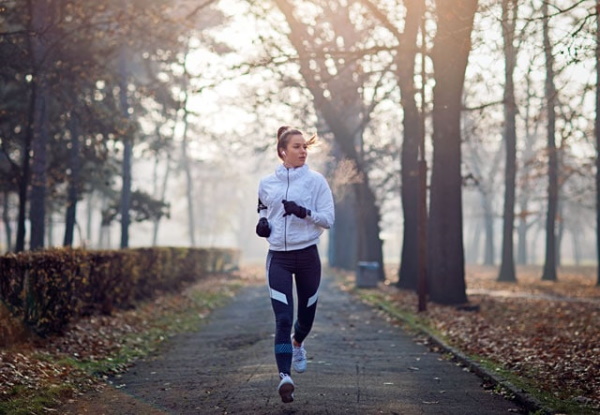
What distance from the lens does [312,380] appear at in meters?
8.12

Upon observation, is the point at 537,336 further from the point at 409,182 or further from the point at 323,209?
the point at 409,182

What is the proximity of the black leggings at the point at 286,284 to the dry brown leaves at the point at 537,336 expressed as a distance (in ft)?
7.80

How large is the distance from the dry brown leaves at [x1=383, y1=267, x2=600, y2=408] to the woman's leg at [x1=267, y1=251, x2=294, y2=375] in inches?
95.5

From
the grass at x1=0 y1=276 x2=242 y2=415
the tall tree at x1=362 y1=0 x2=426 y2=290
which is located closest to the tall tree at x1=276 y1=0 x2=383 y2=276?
the tall tree at x1=362 y1=0 x2=426 y2=290

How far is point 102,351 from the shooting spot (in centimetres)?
1080

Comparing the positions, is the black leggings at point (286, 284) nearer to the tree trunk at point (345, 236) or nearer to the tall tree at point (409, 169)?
the tall tree at point (409, 169)

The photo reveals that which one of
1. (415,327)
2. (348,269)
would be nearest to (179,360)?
(415,327)

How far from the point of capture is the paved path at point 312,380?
691 cm

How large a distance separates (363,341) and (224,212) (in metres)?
69.7

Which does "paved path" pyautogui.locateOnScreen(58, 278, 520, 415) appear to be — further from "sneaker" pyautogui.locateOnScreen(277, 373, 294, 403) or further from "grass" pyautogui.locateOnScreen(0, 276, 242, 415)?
"grass" pyautogui.locateOnScreen(0, 276, 242, 415)

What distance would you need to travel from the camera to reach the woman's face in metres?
6.80

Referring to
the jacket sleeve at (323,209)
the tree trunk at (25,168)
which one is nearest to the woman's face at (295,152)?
the jacket sleeve at (323,209)

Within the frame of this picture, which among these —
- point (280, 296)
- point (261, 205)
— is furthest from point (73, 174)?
point (280, 296)

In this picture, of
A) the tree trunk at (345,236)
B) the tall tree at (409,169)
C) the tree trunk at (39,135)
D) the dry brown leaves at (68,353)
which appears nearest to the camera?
the dry brown leaves at (68,353)
